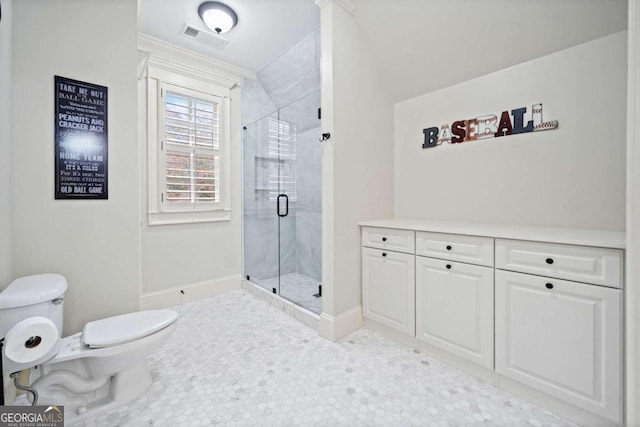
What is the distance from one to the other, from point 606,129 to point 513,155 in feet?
1.52

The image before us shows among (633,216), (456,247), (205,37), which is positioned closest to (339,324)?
(456,247)

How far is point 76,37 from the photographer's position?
61.8 inches

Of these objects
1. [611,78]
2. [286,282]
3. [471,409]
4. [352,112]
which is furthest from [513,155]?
[286,282]

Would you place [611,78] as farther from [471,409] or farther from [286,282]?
[286,282]

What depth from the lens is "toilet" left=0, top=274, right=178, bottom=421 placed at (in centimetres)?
122

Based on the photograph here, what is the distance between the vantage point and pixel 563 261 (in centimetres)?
131

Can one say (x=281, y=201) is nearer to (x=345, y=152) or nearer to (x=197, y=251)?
(x=197, y=251)

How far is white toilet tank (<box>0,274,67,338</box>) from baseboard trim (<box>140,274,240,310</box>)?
1301mm

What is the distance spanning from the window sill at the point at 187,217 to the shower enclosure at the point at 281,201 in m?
0.30

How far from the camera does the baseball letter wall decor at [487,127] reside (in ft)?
6.01

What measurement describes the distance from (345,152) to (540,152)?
1328mm

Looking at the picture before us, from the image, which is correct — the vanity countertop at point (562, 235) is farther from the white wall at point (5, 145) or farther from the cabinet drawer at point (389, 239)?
the white wall at point (5, 145)

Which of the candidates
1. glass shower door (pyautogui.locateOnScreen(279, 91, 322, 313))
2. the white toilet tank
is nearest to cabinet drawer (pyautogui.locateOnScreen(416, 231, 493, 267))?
glass shower door (pyautogui.locateOnScreen(279, 91, 322, 313))

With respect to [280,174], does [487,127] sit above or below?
above
